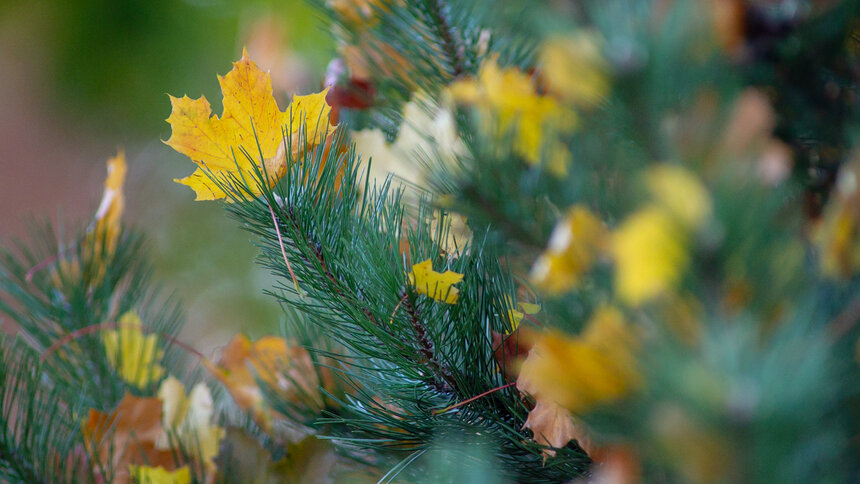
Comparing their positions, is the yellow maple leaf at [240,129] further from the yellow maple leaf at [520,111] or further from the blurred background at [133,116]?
the blurred background at [133,116]

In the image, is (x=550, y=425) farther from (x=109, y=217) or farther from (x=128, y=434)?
(x=109, y=217)

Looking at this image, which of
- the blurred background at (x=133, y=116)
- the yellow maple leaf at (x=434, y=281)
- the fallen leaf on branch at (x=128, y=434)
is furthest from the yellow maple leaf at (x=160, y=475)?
the blurred background at (x=133, y=116)

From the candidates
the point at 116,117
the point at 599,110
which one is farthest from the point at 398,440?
the point at 116,117

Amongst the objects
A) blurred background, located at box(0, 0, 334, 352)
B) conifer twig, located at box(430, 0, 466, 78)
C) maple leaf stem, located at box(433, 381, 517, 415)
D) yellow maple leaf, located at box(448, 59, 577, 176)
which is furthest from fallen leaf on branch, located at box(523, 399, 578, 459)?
blurred background, located at box(0, 0, 334, 352)

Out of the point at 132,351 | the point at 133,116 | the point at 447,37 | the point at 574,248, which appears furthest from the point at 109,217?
the point at 133,116

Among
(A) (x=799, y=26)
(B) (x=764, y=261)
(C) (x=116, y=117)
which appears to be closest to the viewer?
(B) (x=764, y=261)

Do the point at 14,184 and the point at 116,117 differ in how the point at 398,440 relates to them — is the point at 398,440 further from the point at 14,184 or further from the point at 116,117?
the point at 14,184
